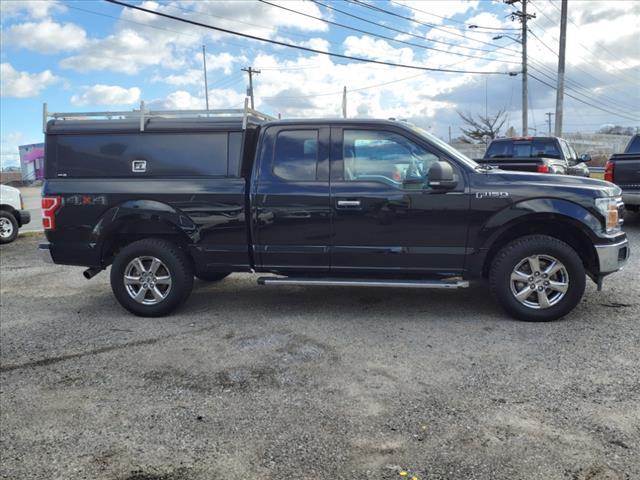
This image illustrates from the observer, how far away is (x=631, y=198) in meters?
9.66

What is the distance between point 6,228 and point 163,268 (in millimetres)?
7446

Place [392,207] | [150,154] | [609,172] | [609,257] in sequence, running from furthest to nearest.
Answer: [609,172] < [150,154] < [392,207] < [609,257]

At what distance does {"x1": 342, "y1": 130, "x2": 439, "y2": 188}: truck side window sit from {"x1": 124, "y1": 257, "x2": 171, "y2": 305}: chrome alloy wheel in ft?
7.05

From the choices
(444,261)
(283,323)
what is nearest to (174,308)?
(283,323)

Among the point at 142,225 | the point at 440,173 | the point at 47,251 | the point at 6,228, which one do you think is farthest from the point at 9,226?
the point at 440,173

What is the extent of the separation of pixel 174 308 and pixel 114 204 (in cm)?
122

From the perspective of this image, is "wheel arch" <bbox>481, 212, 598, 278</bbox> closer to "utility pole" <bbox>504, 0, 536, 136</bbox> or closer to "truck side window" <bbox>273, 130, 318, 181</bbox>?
"truck side window" <bbox>273, 130, 318, 181</bbox>

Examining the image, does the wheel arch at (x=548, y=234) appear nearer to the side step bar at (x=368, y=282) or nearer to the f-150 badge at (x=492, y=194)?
the f-150 badge at (x=492, y=194)

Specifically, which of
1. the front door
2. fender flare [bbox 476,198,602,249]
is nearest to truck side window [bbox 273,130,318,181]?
the front door

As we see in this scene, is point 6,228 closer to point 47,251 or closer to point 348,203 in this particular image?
point 47,251

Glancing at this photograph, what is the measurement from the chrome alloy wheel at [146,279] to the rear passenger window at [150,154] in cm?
91

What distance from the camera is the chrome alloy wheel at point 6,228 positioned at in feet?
35.8

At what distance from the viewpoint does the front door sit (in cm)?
494

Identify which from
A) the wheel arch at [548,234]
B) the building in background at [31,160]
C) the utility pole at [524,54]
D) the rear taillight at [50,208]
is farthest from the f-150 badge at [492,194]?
the building in background at [31,160]
